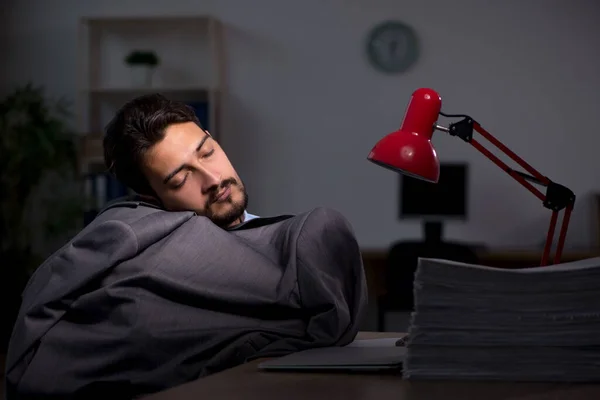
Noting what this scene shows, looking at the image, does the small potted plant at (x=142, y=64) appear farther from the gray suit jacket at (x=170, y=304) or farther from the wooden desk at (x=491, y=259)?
the gray suit jacket at (x=170, y=304)

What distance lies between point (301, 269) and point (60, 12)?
15.7ft

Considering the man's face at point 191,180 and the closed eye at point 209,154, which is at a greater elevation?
the closed eye at point 209,154

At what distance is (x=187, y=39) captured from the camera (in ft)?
18.2

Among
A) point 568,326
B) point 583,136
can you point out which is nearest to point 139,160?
point 568,326

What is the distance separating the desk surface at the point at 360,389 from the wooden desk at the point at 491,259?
3572 mm

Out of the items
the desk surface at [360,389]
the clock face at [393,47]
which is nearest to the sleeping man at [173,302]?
the desk surface at [360,389]

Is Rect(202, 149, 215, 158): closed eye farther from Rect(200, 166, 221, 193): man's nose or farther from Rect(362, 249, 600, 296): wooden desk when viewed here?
Rect(362, 249, 600, 296): wooden desk

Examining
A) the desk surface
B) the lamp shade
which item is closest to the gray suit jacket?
the lamp shade

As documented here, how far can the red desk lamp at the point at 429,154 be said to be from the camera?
1.43 metres

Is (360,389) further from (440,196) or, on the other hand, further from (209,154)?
(440,196)

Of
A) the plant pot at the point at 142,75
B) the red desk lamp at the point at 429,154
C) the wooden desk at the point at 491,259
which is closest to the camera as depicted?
the red desk lamp at the point at 429,154

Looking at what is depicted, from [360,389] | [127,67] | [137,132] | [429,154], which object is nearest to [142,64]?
[127,67]

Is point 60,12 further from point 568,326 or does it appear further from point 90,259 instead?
point 568,326

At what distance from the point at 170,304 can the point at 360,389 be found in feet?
1.57
